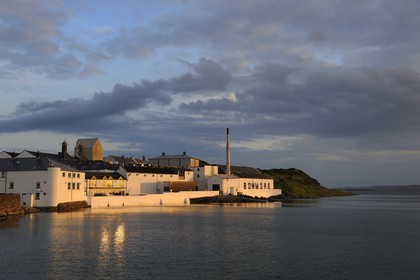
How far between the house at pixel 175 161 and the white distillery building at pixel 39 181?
7537cm

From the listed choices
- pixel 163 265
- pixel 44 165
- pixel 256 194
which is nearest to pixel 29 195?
pixel 44 165

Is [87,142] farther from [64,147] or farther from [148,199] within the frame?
[148,199]

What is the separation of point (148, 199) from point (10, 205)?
127ft

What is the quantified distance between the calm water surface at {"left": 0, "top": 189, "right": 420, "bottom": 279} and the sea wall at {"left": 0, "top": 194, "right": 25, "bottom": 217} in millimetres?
15563

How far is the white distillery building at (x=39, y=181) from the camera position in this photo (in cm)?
8450

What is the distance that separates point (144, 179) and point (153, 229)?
6728 centimetres

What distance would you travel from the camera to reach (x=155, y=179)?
124812 mm

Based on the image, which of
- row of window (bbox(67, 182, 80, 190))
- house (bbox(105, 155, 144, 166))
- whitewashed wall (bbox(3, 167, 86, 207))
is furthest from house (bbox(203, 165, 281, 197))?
whitewashed wall (bbox(3, 167, 86, 207))

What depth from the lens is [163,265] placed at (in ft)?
109

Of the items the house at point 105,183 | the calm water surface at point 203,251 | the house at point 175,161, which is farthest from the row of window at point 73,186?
the house at point 175,161

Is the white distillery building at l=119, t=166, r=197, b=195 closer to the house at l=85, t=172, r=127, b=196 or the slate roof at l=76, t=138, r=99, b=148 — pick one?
the house at l=85, t=172, r=127, b=196

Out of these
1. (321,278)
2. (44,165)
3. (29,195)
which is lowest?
(321,278)

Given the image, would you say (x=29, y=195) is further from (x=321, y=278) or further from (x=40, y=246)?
(x=321, y=278)

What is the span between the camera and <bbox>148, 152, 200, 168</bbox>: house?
6476 inches
